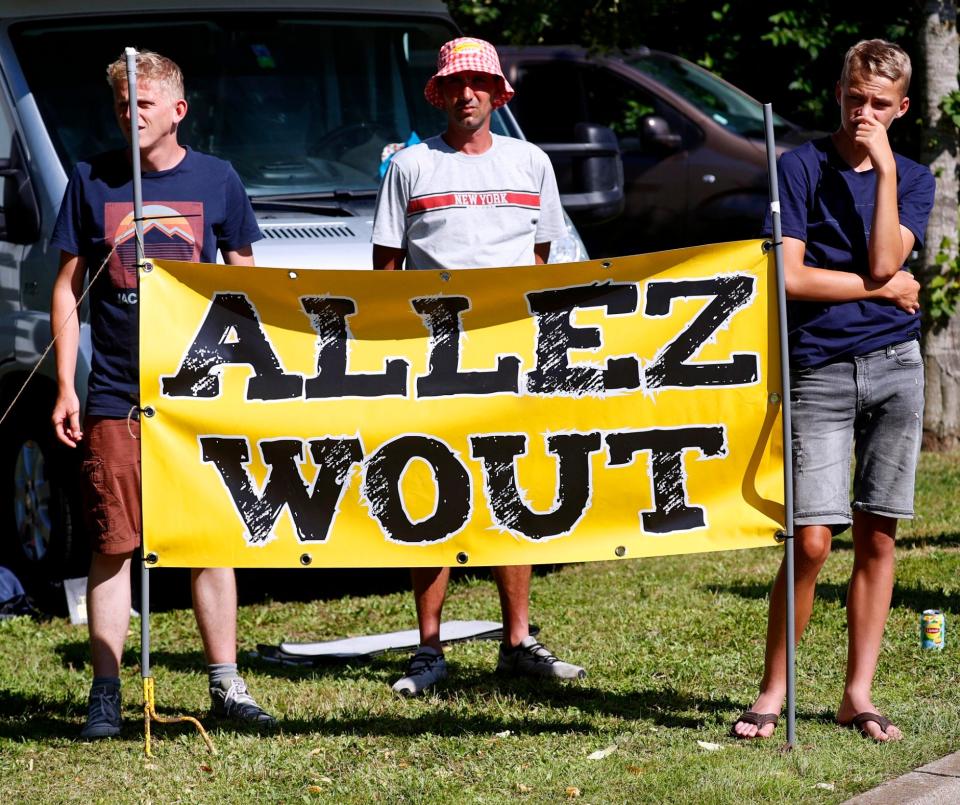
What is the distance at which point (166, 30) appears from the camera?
24.7ft

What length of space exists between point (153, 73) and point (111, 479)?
4.11 feet

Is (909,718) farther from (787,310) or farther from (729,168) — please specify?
(729,168)

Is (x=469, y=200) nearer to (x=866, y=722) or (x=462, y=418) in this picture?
(x=462, y=418)

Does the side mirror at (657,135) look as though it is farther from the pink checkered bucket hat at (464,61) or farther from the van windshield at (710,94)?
the pink checkered bucket hat at (464,61)

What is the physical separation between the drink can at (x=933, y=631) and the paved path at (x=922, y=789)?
132 cm

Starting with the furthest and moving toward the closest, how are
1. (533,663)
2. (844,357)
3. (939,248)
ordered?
1. (939,248)
2. (533,663)
3. (844,357)

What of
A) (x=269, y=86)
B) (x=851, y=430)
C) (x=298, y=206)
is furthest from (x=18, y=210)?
(x=851, y=430)

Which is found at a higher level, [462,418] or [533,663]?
[462,418]

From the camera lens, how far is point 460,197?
558cm

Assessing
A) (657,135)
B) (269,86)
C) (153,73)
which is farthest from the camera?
(657,135)

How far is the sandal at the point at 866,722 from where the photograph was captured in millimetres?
4875

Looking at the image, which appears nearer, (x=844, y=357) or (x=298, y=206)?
(x=844, y=357)

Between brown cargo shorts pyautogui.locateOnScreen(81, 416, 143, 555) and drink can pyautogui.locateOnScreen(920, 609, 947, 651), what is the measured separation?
2.81m

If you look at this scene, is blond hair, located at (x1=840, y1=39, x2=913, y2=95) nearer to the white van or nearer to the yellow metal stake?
the white van
